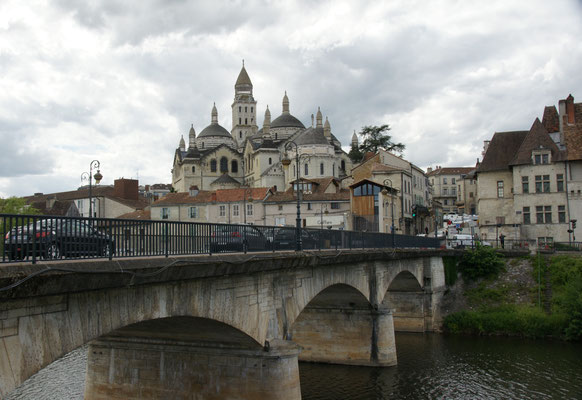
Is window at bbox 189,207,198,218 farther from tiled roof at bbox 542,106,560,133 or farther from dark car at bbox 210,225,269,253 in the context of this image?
dark car at bbox 210,225,269,253

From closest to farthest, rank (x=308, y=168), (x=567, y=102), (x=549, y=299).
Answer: (x=549, y=299) → (x=567, y=102) → (x=308, y=168)

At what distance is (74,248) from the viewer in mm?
10805

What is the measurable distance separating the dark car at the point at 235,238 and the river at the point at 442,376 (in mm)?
9675

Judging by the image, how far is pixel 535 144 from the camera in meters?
58.2

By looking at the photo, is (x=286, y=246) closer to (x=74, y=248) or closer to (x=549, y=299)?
(x=74, y=248)

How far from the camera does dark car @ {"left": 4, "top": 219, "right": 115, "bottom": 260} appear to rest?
989cm

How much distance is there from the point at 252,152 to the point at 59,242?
347 feet

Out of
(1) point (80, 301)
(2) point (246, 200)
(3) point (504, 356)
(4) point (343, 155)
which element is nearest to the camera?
(1) point (80, 301)

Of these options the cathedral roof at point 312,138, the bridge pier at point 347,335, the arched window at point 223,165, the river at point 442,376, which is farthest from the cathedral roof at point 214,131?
the bridge pier at point 347,335

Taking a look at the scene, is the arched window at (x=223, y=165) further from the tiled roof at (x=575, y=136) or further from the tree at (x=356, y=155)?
the tiled roof at (x=575, y=136)

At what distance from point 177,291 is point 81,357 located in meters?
19.9

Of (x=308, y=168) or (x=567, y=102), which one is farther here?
(x=308, y=168)

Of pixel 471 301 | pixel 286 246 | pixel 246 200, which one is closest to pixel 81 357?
pixel 286 246

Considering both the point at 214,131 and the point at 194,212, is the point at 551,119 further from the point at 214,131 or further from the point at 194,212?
the point at 214,131
